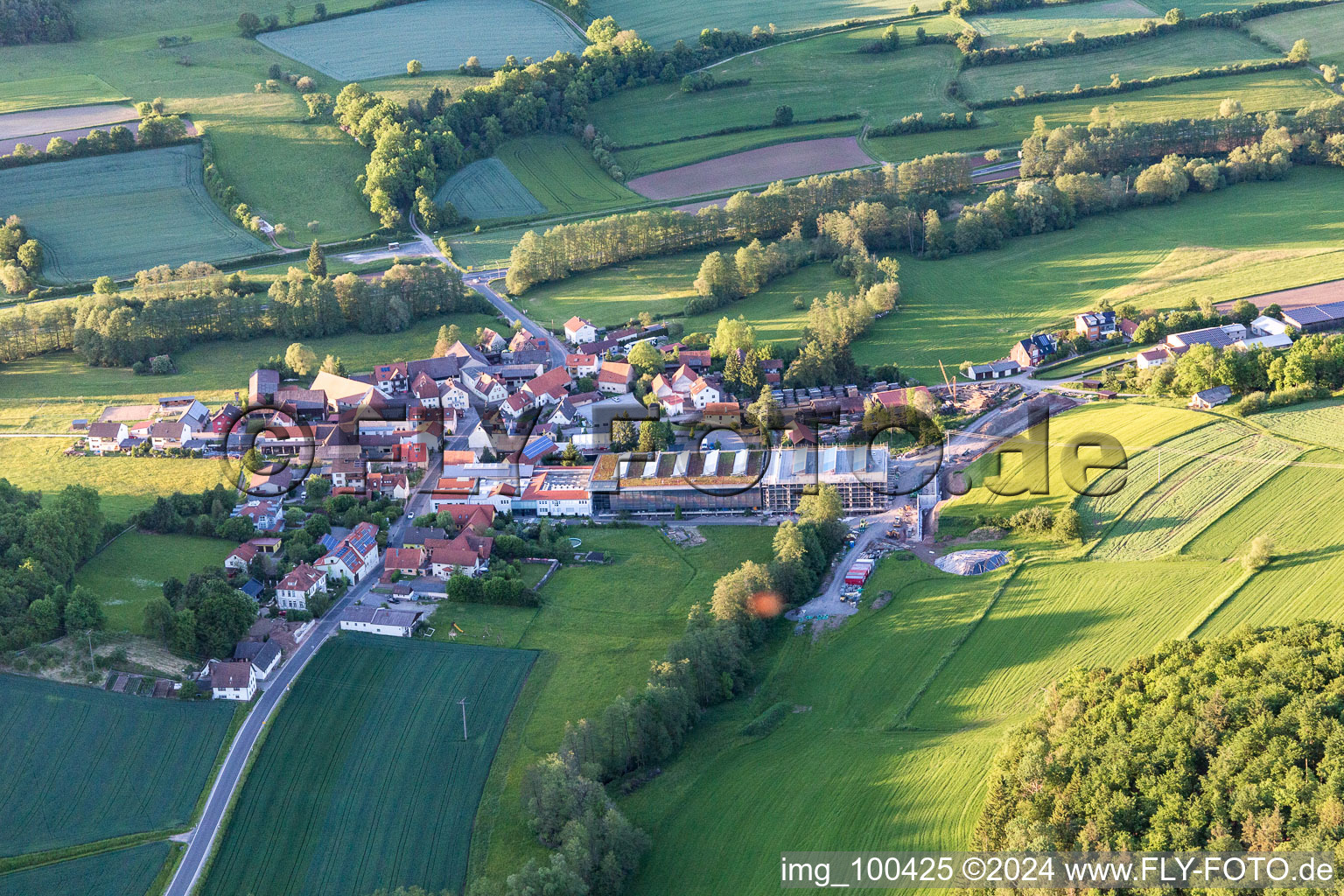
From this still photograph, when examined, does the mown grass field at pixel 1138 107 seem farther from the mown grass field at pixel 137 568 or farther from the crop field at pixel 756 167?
the mown grass field at pixel 137 568

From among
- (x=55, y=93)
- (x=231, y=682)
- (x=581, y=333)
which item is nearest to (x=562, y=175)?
(x=581, y=333)

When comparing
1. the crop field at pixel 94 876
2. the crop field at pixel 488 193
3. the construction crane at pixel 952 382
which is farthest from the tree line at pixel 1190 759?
the crop field at pixel 488 193

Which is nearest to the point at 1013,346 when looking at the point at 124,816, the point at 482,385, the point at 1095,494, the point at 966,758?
the point at 1095,494

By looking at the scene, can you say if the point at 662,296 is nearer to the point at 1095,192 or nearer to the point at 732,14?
the point at 1095,192

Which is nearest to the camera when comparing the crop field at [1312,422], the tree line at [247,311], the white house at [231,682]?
the white house at [231,682]

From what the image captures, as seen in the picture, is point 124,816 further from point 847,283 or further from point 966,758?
point 847,283

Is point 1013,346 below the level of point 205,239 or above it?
Answer: below

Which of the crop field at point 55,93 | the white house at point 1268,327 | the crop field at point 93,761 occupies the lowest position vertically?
the crop field at point 93,761
